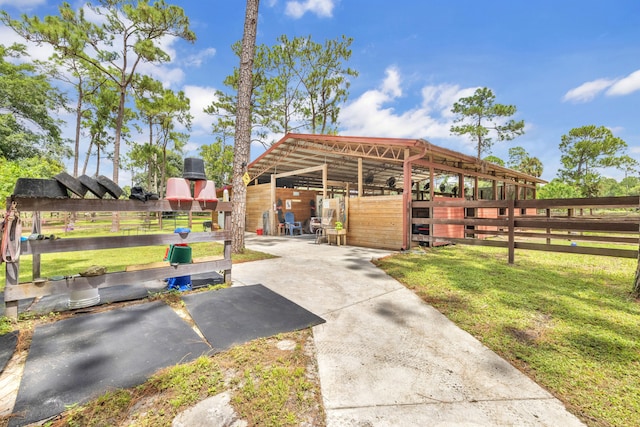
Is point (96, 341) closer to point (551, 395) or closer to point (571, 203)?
point (551, 395)

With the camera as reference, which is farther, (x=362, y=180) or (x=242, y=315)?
(x=362, y=180)

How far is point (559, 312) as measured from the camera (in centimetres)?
294

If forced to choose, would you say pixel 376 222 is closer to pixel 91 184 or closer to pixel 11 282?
pixel 91 184

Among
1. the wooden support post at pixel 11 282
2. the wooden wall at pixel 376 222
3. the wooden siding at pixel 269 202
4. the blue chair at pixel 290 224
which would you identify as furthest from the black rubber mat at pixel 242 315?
the wooden siding at pixel 269 202

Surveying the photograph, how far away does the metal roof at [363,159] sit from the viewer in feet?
26.1

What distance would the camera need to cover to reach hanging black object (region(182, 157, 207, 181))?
3.49 m

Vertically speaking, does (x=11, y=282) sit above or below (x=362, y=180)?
below

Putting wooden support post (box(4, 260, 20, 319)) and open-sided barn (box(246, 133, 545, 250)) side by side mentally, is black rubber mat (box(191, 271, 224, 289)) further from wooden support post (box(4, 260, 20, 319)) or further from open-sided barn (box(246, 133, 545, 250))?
open-sided barn (box(246, 133, 545, 250))

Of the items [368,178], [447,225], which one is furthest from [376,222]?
[368,178]

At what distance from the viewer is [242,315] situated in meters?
2.85

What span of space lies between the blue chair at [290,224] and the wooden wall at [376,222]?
3.84 m

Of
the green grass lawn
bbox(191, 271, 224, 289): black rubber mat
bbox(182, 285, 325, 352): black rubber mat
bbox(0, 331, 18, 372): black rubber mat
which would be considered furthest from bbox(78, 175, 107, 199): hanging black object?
the green grass lawn

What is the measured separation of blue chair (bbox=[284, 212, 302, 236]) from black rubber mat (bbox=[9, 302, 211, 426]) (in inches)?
369

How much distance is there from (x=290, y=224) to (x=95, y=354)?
1039 centimetres
